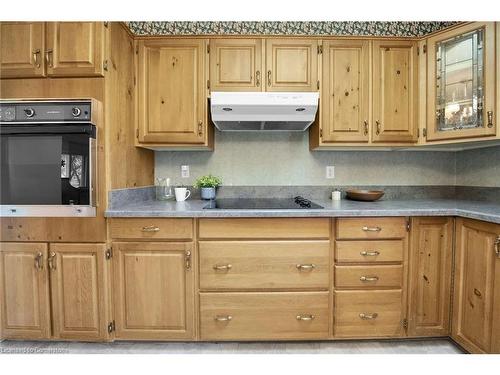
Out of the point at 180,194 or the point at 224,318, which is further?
the point at 180,194

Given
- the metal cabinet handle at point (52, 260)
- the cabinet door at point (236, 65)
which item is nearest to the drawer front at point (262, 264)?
the metal cabinet handle at point (52, 260)

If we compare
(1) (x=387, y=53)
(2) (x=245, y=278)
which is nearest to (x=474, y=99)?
(1) (x=387, y=53)

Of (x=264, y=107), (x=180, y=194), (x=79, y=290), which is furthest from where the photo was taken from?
(x=180, y=194)

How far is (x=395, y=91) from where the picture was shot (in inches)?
81.9

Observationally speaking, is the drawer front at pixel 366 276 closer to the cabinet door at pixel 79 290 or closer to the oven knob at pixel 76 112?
the cabinet door at pixel 79 290

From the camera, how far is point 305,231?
175 centimetres

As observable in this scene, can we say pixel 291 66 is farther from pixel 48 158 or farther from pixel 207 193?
pixel 48 158

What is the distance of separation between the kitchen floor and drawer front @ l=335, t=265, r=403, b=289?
16.1 inches

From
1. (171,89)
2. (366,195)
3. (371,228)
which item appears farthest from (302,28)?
(371,228)

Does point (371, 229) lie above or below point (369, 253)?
above

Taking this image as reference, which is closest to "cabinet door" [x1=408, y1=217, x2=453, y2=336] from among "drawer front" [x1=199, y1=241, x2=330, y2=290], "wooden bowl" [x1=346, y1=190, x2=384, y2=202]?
"wooden bowl" [x1=346, y1=190, x2=384, y2=202]

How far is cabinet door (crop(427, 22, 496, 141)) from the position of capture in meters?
1.75

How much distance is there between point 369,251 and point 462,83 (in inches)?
52.8

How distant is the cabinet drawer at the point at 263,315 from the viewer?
175 centimetres
